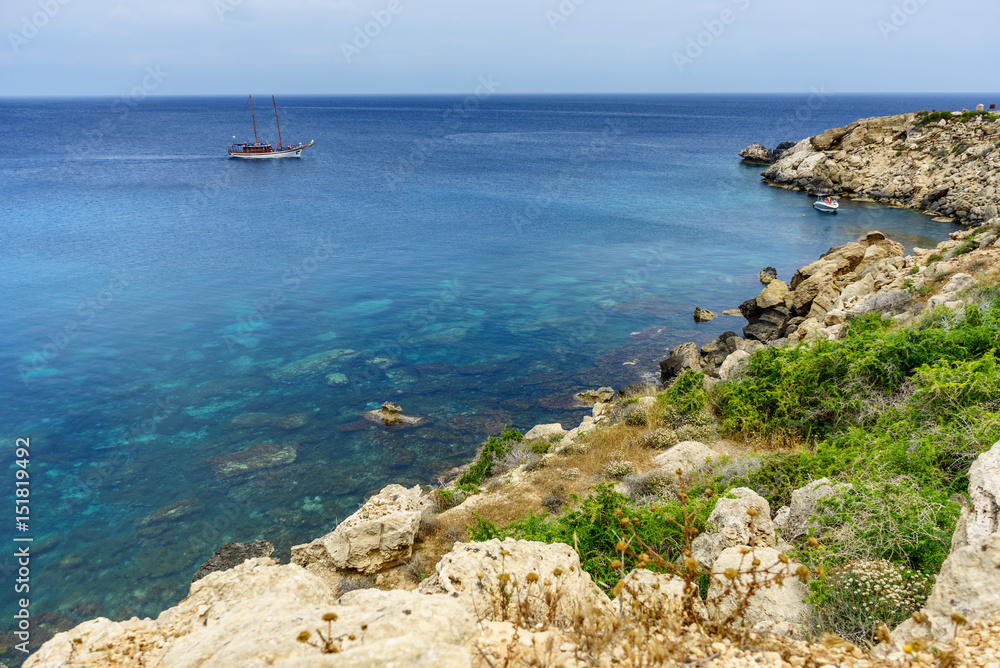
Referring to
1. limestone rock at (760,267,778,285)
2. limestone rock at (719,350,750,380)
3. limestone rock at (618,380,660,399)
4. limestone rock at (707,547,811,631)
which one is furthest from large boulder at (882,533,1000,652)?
limestone rock at (760,267,778,285)

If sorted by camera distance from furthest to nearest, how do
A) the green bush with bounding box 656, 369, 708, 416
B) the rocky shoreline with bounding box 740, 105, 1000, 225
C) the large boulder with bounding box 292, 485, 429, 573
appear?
the rocky shoreline with bounding box 740, 105, 1000, 225 → the green bush with bounding box 656, 369, 708, 416 → the large boulder with bounding box 292, 485, 429, 573

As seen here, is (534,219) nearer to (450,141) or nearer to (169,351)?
(169,351)

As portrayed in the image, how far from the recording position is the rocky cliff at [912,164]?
44.7 metres

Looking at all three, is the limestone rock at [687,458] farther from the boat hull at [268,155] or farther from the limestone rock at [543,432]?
the boat hull at [268,155]

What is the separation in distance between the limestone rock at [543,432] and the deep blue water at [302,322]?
5.51 feet

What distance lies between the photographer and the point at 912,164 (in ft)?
175

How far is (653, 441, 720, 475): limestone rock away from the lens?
10.1 meters

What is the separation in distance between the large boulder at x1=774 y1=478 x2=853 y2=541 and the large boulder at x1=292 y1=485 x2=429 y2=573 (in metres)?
6.26

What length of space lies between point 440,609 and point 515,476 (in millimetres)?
→ 9221

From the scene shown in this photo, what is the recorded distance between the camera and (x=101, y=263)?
107ft

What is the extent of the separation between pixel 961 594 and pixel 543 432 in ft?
42.4

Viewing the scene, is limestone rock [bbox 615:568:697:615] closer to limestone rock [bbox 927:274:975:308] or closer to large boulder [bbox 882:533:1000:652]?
large boulder [bbox 882:533:1000:652]

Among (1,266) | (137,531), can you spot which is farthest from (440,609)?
(1,266)

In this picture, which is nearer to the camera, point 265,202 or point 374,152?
point 265,202
